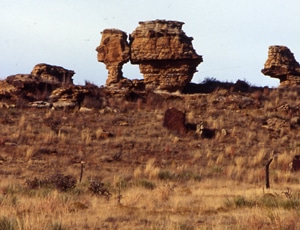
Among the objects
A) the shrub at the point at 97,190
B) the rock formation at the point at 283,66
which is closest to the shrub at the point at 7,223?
the shrub at the point at 97,190

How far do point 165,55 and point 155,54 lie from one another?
0.59m

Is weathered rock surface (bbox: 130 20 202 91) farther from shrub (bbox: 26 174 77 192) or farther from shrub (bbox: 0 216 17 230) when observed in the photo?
shrub (bbox: 0 216 17 230)

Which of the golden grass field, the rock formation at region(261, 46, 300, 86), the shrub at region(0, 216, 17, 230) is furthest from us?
the rock formation at region(261, 46, 300, 86)

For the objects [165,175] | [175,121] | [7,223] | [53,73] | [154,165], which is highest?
[53,73]

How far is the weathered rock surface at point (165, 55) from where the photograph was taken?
1329 inches

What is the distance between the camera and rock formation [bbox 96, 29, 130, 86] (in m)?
34.8

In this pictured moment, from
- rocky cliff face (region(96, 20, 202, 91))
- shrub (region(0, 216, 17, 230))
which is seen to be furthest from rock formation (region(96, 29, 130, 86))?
shrub (region(0, 216, 17, 230))

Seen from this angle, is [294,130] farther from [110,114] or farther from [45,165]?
[45,165]

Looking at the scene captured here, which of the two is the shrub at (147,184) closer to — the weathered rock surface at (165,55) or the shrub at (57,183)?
the shrub at (57,183)

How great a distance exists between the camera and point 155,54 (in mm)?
33875

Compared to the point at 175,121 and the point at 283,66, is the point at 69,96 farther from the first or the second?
the point at 283,66

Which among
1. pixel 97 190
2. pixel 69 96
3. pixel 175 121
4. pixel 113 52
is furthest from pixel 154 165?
pixel 113 52

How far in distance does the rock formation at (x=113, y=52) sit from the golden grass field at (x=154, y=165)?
3.22m

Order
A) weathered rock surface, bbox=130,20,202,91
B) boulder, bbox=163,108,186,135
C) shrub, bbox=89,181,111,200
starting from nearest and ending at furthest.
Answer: shrub, bbox=89,181,111,200 < boulder, bbox=163,108,186,135 < weathered rock surface, bbox=130,20,202,91
